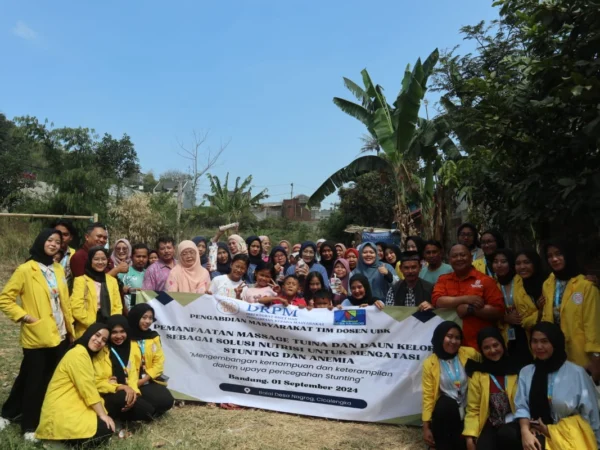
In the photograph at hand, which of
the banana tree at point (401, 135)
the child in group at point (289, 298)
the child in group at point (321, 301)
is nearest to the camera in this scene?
the child in group at point (321, 301)

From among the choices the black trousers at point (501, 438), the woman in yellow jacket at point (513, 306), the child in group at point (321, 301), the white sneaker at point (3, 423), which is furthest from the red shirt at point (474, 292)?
the white sneaker at point (3, 423)

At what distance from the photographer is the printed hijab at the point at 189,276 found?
5086mm

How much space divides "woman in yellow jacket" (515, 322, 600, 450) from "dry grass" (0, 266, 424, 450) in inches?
38.8

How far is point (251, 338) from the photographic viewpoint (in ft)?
15.3

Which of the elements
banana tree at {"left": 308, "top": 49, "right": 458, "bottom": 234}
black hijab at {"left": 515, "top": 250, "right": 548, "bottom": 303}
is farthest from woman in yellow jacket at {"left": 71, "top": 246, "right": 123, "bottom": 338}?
banana tree at {"left": 308, "top": 49, "right": 458, "bottom": 234}

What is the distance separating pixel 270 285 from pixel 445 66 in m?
10.8

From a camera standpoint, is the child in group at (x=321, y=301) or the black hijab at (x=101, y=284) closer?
the black hijab at (x=101, y=284)

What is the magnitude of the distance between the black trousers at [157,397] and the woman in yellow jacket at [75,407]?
48 centimetres

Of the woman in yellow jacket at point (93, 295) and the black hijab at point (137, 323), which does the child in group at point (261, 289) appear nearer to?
the black hijab at point (137, 323)

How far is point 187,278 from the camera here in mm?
5125

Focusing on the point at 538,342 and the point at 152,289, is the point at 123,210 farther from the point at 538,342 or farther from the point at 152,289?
the point at 538,342

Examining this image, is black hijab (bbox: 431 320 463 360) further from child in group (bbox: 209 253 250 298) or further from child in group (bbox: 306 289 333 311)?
child in group (bbox: 209 253 250 298)

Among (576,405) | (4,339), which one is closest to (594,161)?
(576,405)

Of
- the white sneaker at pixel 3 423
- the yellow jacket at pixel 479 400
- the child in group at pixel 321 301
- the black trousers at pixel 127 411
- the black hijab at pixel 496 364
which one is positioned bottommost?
the white sneaker at pixel 3 423
